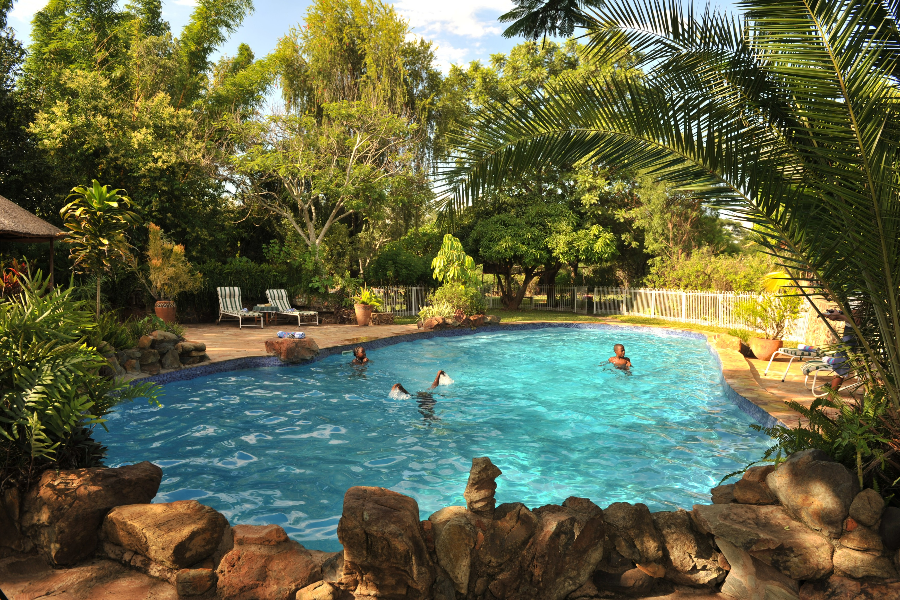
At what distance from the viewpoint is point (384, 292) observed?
20.3 metres

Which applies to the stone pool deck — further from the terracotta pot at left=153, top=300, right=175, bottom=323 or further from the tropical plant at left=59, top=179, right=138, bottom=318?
the tropical plant at left=59, top=179, right=138, bottom=318

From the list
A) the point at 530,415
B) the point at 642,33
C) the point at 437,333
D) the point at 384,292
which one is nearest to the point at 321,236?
the point at 384,292

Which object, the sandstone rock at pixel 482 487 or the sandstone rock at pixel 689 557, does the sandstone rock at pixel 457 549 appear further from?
the sandstone rock at pixel 689 557

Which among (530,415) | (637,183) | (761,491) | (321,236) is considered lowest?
(530,415)

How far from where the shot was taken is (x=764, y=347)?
33.5ft

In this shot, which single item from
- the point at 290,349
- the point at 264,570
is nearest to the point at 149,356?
the point at 290,349

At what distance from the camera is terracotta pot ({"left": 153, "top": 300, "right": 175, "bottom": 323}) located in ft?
43.8

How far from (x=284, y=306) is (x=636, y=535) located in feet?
51.7

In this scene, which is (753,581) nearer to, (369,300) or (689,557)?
(689,557)

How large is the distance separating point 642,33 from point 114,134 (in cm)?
1783

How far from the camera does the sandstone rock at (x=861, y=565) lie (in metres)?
2.67

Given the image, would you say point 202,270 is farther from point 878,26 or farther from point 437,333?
point 878,26

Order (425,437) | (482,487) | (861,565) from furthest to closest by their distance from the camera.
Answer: (425,437)
(482,487)
(861,565)

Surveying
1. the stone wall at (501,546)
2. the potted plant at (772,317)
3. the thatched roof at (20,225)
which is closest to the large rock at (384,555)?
the stone wall at (501,546)
